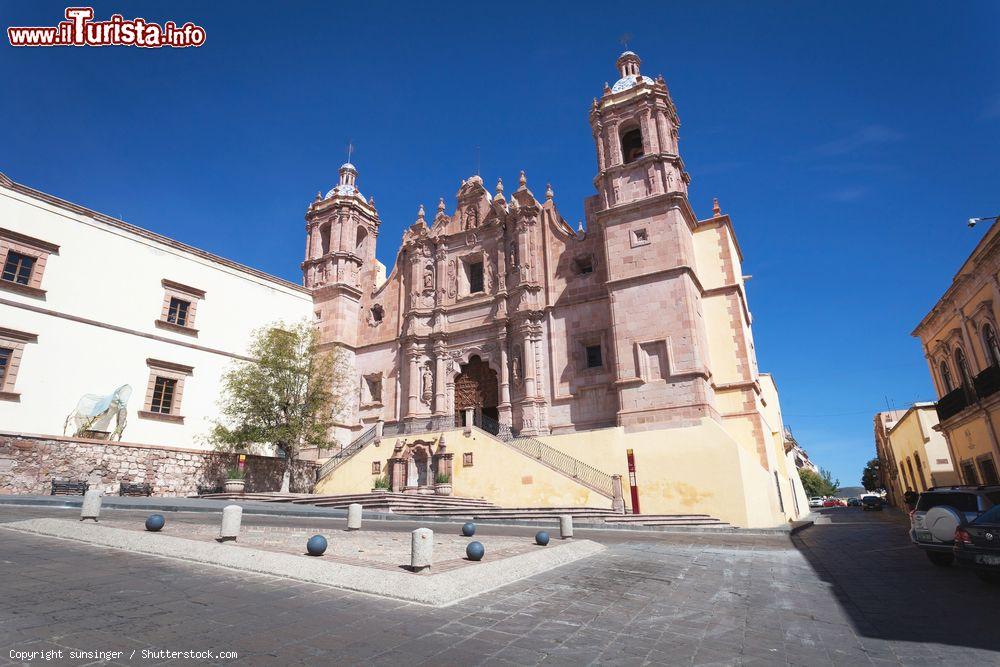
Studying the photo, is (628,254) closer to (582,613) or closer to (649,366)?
(649,366)

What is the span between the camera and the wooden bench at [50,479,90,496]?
17.8 metres

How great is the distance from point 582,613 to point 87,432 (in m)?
21.6

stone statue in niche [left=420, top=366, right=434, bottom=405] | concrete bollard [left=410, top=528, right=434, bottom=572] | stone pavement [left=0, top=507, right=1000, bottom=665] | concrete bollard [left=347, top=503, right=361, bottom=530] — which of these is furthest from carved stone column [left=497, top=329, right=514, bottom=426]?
concrete bollard [left=410, top=528, right=434, bottom=572]

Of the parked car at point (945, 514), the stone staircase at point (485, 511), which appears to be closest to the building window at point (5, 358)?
the stone staircase at point (485, 511)

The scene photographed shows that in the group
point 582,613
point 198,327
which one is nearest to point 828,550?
point 582,613

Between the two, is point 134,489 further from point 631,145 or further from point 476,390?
point 631,145

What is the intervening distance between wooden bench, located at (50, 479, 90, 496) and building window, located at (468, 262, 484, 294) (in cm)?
1879

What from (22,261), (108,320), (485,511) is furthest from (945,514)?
(22,261)

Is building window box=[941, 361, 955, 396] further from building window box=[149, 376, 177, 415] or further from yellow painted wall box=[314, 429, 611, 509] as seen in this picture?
building window box=[149, 376, 177, 415]

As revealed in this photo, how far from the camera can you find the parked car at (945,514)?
9602 millimetres

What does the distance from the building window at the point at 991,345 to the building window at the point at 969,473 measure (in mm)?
4885

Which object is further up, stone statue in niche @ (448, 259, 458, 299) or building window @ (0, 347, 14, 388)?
stone statue in niche @ (448, 259, 458, 299)

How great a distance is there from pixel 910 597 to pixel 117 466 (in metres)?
23.6

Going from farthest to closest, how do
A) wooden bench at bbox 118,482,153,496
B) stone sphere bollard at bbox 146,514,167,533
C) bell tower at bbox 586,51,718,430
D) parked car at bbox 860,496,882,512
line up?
parked car at bbox 860,496,882,512 < bell tower at bbox 586,51,718,430 < wooden bench at bbox 118,482,153,496 < stone sphere bollard at bbox 146,514,167,533
